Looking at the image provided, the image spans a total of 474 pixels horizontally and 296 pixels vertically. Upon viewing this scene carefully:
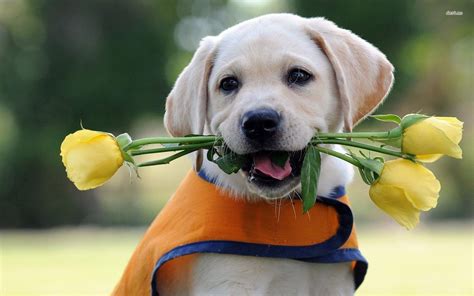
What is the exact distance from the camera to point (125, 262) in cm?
1147

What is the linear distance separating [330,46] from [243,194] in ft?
3.04

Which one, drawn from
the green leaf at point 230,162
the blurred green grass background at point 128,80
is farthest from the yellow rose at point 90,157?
the blurred green grass background at point 128,80

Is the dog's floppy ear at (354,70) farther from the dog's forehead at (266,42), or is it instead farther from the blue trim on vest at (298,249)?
the blue trim on vest at (298,249)

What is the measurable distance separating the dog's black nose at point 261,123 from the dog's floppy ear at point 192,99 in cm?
58

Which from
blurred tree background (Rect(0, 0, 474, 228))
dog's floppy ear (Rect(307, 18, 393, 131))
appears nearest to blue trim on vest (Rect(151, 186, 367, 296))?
dog's floppy ear (Rect(307, 18, 393, 131))

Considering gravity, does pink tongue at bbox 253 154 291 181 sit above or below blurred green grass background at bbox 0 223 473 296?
above

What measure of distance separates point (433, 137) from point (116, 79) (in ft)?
68.2

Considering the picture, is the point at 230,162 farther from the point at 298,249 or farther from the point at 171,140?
the point at 298,249

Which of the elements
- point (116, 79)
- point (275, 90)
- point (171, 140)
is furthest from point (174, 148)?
point (116, 79)

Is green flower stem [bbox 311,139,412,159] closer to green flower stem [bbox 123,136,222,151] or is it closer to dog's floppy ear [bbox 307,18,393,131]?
dog's floppy ear [bbox 307,18,393,131]

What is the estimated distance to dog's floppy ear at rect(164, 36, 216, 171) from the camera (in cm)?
459

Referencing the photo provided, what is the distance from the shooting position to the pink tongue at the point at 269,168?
4094 mm

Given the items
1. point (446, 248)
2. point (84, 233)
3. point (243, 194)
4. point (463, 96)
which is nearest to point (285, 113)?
point (243, 194)

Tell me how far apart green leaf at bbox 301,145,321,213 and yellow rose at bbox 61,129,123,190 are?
2.78ft
